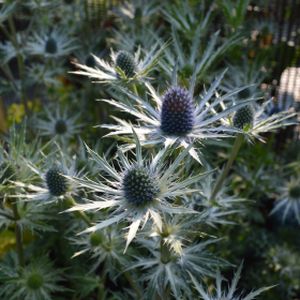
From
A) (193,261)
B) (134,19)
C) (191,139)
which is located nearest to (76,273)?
(193,261)

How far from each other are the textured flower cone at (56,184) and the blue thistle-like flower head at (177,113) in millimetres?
355

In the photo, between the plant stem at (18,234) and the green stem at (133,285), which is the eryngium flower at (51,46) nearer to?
the plant stem at (18,234)

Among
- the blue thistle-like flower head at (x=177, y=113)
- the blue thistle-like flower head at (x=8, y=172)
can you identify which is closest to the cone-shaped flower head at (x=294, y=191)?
the blue thistle-like flower head at (x=177, y=113)

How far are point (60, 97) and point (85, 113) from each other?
0.29m

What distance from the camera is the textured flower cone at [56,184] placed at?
1391 millimetres

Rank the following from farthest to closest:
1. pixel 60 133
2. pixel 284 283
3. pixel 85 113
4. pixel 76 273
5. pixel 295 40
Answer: pixel 85 113
pixel 295 40
pixel 60 133
pixel 284 283
pixel 76 273

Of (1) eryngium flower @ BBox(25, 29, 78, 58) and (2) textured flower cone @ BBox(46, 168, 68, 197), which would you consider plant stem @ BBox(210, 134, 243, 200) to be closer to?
(2) textured flower cone @ BBox(46, 168, 68, 197)

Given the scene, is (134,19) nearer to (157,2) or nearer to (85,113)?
(157,2)

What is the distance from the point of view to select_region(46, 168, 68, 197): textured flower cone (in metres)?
1.39

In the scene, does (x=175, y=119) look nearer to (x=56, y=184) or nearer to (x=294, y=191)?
(x=56, y=184)

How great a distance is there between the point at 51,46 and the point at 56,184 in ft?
4.03

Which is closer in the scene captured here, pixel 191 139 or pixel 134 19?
pixel 191 139

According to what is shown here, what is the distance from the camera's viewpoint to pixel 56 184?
1397mm

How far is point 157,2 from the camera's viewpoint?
2.78 m
